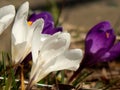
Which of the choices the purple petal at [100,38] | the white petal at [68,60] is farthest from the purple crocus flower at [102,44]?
the white petal at [68,60]

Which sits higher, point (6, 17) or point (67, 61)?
point (6, 17)

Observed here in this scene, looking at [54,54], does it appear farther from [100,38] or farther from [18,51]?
[100,38]

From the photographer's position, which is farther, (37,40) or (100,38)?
(100,38)

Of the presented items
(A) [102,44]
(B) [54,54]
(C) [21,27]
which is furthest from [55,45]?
(A) [102,44]

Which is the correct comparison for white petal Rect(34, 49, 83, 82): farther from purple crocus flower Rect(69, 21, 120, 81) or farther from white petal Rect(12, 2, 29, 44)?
purple crocus flower Rect(69, 21, 120, 81)

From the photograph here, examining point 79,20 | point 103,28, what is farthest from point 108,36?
point 79,20

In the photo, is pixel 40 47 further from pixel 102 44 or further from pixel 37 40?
pixel 102 44
